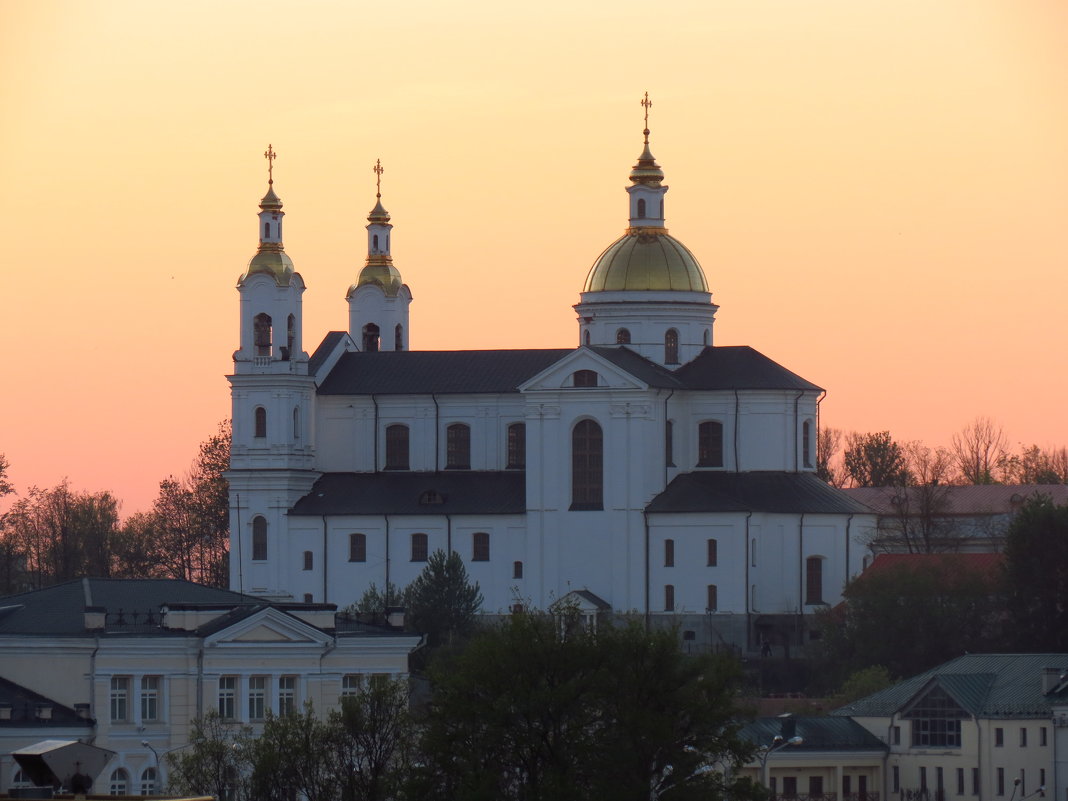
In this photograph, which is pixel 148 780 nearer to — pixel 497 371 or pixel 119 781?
pixel 119 781

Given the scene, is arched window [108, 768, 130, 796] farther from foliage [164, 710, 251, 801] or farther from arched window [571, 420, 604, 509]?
arched window [571, 420, 604, 509]

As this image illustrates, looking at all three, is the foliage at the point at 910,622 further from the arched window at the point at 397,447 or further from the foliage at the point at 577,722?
the foliage at the point at 577,722

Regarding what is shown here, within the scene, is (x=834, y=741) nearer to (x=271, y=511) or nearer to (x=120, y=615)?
(x=120, y=615)

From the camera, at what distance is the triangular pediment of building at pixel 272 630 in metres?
72.7

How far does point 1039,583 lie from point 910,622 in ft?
12.6

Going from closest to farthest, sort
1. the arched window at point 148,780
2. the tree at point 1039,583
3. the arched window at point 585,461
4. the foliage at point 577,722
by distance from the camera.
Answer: the foliage at point 577,722 < the arched window at point 148,780 < the tree at point 1039,583 < the arched window at point 585,461

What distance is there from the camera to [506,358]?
110m

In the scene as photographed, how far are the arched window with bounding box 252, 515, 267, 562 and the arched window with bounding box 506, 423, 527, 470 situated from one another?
8078mm

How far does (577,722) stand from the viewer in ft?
205

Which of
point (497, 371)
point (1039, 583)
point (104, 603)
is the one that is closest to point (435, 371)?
point (497, 371)

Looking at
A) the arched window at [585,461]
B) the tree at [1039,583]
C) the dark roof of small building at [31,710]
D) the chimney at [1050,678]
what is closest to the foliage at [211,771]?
the dark roof of small building at [31,710]

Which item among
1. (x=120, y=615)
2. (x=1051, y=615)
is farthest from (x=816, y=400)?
(x=120, y=615)

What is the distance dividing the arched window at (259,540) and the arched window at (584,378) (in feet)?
37.7

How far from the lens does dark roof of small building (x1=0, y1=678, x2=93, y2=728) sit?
68.2 metres
